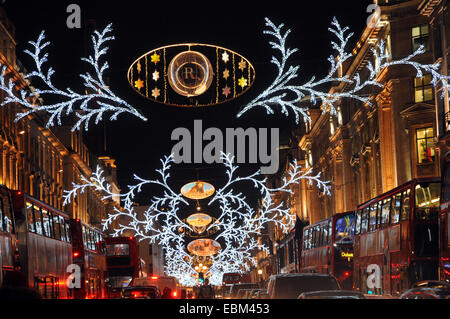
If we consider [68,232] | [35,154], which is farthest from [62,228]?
[35,154]

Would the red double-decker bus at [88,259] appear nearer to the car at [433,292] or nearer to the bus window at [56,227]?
the bus window at [56,227]

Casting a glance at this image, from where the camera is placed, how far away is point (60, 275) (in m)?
27.9

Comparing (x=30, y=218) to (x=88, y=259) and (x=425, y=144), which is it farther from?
(x=425, y=144)

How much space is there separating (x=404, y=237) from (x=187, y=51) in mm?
9120

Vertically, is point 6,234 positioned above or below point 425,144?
below

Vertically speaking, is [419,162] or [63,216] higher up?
[419,162]

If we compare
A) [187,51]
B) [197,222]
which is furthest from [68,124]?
[187,51]

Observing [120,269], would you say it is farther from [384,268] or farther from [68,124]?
[68,124]

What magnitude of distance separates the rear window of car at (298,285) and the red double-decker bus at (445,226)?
271 centimetres

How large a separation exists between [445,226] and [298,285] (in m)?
3.98

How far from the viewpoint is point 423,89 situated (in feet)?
135

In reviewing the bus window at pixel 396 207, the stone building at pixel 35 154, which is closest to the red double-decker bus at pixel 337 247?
the bus window at pixel 396 207

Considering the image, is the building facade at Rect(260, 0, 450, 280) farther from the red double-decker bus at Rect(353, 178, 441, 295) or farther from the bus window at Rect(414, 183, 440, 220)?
the bus window at Rect(414, 183, 440, 220)

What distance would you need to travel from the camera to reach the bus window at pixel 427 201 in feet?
74.2
